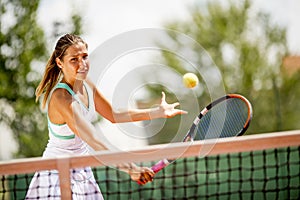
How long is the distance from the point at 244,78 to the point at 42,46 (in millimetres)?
3508

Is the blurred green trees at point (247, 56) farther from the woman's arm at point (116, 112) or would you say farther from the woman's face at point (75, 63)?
the woman's face at point (75, 63)

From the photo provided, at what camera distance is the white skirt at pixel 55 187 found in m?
2.79

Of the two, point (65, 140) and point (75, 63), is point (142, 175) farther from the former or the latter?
point (75, 63)

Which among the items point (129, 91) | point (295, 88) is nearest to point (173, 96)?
point (295, 88)

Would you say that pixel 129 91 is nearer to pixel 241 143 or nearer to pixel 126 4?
pixel 241 143

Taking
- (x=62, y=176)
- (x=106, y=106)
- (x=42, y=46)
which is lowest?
(x=62, y=176)

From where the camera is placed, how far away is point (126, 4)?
32.3 ft

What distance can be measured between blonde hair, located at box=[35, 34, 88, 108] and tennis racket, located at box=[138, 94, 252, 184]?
0.70 metres

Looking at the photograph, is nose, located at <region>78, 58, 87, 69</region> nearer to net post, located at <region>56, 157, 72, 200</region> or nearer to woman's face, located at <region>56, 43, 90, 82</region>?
woman's face, located at <region>56, 43, 90, 82</region>

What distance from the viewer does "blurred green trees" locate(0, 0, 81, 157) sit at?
8672 millimetres

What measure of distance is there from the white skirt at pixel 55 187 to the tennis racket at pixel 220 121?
1.74ft

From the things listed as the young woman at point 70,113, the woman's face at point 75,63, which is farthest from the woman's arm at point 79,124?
the woman's face at point 75,63

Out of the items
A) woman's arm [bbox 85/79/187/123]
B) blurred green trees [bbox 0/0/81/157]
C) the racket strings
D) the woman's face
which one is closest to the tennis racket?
the racket strings

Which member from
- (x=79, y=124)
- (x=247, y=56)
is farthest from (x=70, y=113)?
(x=247, y=56)
